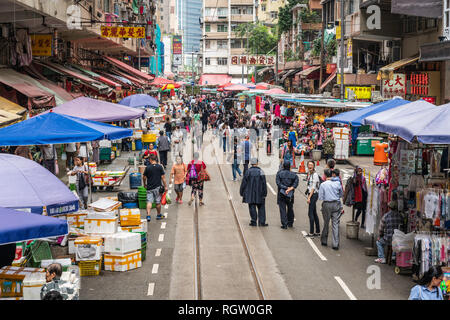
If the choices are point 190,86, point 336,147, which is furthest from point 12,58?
point 190,86

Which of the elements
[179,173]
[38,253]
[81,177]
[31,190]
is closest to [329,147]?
[179,173]

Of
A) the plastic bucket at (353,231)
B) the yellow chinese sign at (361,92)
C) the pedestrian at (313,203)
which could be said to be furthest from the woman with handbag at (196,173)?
the yellow chinese sign at (361,92)

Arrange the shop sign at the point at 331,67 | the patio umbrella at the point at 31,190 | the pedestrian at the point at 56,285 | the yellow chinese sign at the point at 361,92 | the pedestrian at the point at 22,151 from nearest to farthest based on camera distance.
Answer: the patio umbrella at the point at 31,190 → the pedestrian at the point at 56,285 → the pedestrian at the point at 22,151 → the yellow chinese sign at the point at 361,92 → the shop sign at the point at 331,67

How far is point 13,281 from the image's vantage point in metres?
8.91

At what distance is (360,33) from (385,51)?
226 centimetres

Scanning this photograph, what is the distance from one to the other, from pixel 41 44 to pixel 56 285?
18.3 m

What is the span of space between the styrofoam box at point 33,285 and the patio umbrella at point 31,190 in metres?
1.04

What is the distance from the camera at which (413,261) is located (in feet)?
35.8

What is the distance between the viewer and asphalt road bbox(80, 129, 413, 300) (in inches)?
397

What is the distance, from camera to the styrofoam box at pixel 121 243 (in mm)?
11430

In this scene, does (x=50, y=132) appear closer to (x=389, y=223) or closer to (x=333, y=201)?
(x=333, y=201)

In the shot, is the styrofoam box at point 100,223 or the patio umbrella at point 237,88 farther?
the patio umbrella at point 237,88

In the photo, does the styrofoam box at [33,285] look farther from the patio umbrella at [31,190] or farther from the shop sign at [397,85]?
the shop sign at [397,85]

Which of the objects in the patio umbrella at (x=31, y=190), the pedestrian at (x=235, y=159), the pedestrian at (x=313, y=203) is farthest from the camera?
the pedestrian at (x=235, y=159)
